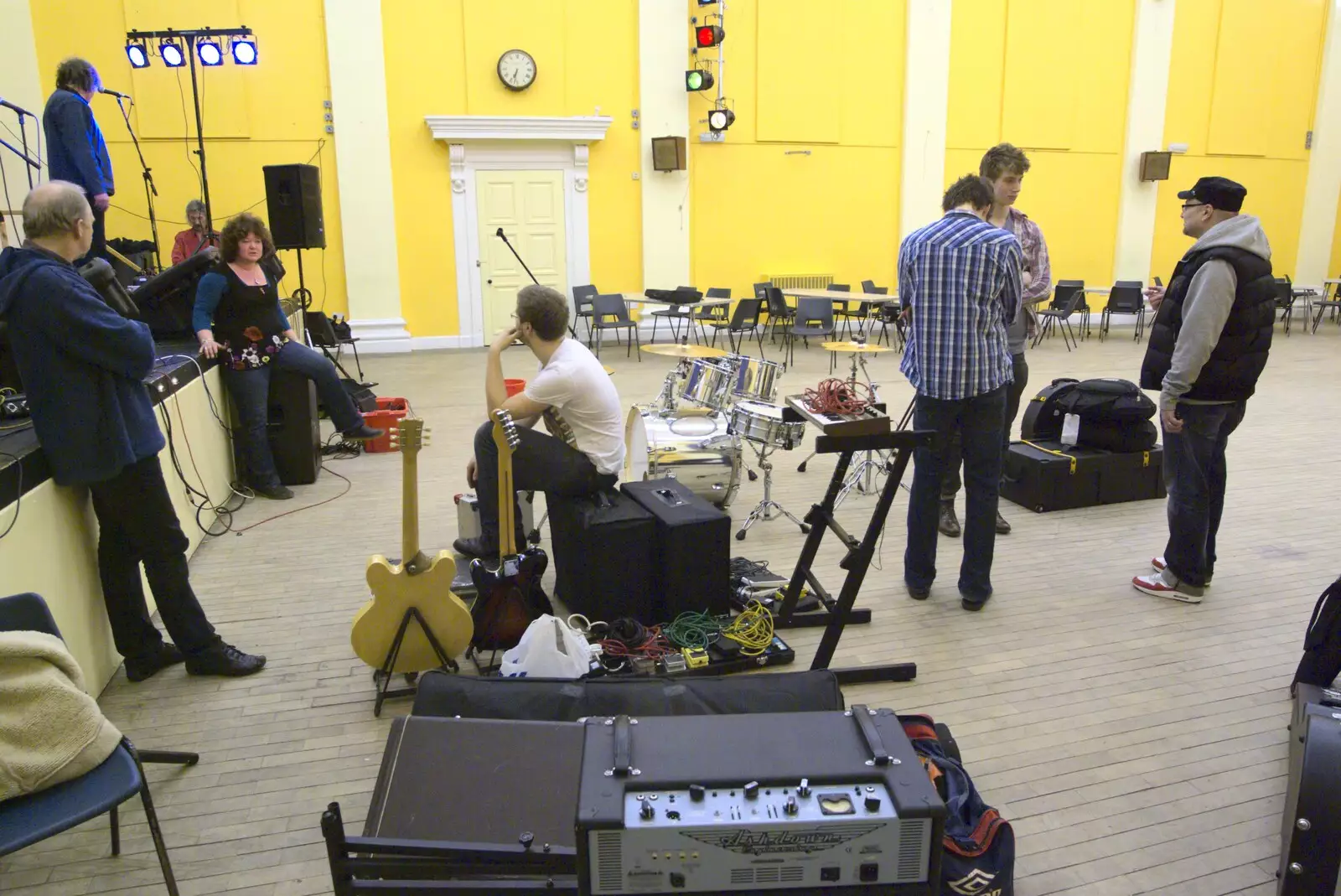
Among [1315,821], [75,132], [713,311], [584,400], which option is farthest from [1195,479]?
[713,311]

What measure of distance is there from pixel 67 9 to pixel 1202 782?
12158 mm

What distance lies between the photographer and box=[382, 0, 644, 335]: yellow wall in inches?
429

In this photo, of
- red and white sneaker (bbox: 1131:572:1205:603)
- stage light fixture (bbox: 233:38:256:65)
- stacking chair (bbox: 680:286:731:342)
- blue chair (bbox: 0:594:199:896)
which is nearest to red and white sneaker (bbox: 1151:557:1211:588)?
red and white sneaker (bbox: 1131:572:1205:603)

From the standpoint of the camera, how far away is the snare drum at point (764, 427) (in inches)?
179

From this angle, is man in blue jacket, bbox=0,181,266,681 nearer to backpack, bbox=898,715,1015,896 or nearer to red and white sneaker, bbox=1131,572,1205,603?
backpack, bbox=898,715,1015,896

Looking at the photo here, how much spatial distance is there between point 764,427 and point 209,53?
7.70m

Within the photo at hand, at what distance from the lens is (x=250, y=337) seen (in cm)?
532

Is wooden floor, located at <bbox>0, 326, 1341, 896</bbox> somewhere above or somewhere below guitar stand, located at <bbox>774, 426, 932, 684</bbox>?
below

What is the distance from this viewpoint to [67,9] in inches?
390

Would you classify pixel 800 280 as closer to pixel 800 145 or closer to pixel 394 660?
pixel 800 145

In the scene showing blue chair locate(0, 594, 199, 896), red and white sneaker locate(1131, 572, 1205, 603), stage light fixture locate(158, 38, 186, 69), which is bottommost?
red and white sneaker locate(1131, 572, 1205, 603)

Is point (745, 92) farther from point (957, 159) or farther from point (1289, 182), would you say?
point (1289, 182)

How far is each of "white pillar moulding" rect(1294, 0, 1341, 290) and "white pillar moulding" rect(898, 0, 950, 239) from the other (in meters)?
6.77

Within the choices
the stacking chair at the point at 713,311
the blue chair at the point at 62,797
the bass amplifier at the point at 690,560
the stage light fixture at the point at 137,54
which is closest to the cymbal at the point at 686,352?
the bass amplifier at the point at 690,560
